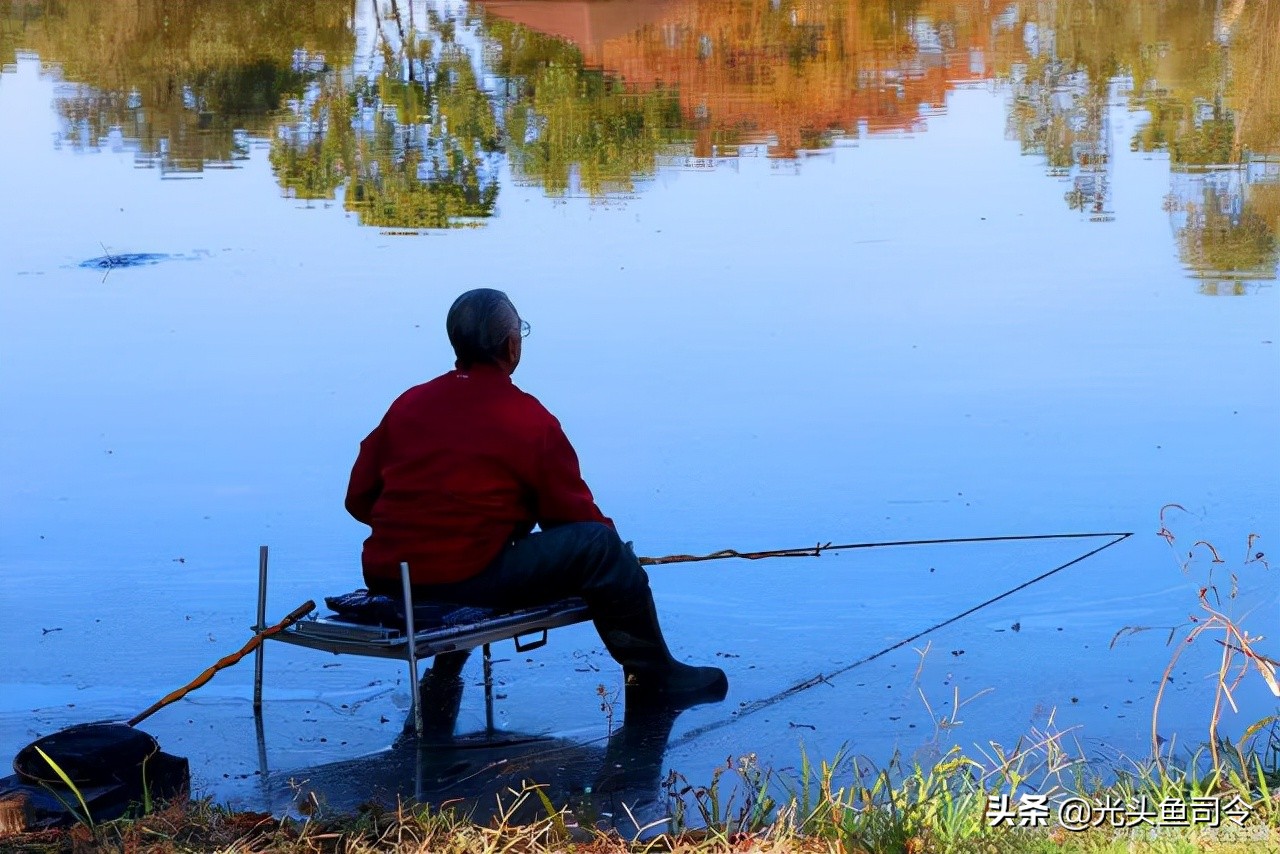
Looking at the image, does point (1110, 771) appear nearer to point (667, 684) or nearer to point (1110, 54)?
point (667, 684)

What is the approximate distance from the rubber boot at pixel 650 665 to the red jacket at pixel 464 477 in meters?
0.35

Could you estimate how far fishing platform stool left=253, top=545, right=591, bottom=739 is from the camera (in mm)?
5097

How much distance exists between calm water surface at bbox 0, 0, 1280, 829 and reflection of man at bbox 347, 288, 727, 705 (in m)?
0.44

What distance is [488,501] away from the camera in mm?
5531

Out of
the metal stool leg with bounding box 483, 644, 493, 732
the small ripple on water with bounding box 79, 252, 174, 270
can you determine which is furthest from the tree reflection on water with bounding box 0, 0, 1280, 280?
the metal stool leg with bounding box 483, 644, 493, 732

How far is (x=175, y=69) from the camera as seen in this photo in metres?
27.3

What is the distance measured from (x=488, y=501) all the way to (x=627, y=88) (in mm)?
21397

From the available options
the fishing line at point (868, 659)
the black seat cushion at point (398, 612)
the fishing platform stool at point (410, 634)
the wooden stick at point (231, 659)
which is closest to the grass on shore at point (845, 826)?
the wooden stick at point (231, 659)

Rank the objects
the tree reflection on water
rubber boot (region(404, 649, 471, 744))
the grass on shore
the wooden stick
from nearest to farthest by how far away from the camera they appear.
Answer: the grass on shore < the wooden stick < rubber boot (region(404, 649, 471, 744)) < the tree reflection on water

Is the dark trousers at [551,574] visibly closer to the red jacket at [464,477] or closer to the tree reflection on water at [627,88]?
the red jacket at [464,477]

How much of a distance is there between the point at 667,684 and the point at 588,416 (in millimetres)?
3641

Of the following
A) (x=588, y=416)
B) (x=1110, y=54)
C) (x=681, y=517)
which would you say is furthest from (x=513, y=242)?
(x=1110, y=54)

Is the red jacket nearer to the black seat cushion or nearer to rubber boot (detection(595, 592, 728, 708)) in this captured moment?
the black seat cushion

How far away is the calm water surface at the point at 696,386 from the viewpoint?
5840mm
